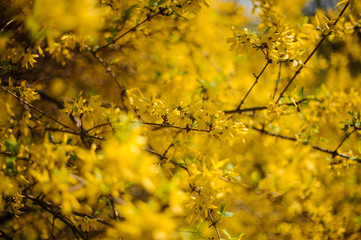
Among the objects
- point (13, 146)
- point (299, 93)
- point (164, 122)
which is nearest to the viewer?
point (13, 146)

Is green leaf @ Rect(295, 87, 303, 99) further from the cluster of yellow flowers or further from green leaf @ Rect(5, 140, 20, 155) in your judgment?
green leaf @ Rect(5, 140, 20, 155)

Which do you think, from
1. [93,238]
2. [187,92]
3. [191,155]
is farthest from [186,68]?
[93,238]

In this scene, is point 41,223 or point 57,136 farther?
point 41,223

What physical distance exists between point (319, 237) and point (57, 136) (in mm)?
2800

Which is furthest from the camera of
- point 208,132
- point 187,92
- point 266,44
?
point 187,92

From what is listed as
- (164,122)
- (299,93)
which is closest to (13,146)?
(164,122)

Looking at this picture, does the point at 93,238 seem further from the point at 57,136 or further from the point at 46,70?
the point at 46,70

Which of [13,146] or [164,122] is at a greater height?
[164,122]

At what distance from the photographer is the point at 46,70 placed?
2348mm

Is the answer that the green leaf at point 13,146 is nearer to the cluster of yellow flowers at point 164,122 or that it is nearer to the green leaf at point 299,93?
the cluster of yellow flowers at point 164,122

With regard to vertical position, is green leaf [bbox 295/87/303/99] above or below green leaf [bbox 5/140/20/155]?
above

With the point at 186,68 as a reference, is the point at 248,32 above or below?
below

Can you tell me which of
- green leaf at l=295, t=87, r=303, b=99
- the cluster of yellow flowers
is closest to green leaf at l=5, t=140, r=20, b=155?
the cluster of yellow flowers

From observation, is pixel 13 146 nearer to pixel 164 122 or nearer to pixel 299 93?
pixel 164 122
